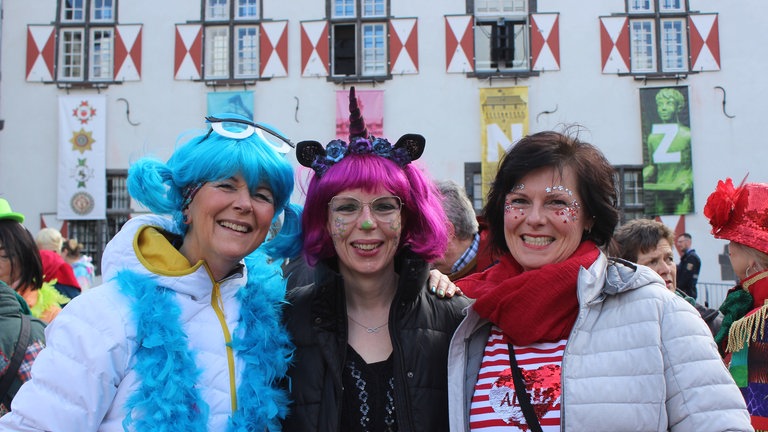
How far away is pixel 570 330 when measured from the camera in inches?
77.6

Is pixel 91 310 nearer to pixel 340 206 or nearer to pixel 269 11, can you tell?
→ pixel 340 206

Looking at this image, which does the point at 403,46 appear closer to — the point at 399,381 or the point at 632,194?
the point at 632,194

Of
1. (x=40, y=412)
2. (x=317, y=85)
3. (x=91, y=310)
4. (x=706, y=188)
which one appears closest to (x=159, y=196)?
(x=91, y=310)

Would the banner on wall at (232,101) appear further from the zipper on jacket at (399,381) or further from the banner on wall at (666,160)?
Result: the zipper on jacket at (399,381)

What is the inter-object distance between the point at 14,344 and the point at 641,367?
7.72 ft

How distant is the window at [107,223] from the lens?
13.3 meters

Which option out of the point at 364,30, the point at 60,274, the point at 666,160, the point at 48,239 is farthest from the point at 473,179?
the point at 60,274

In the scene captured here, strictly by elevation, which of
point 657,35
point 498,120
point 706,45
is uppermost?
point 657,35

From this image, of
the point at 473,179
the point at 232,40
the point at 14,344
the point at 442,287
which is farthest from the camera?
the point at 232,40

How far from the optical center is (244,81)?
13.1m

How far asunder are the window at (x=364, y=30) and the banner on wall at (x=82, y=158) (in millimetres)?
4715

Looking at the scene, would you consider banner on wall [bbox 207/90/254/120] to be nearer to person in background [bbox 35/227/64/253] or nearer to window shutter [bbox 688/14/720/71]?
person in background [bbox 35/227/64/253]

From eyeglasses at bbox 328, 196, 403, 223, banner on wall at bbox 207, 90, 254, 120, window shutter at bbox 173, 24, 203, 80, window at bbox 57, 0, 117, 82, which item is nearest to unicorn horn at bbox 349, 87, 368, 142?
eyeglasses at bbox 328, 196, 403, 223

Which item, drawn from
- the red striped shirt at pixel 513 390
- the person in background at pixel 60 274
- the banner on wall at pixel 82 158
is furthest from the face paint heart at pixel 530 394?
the banner on wall at pixel 82 158
